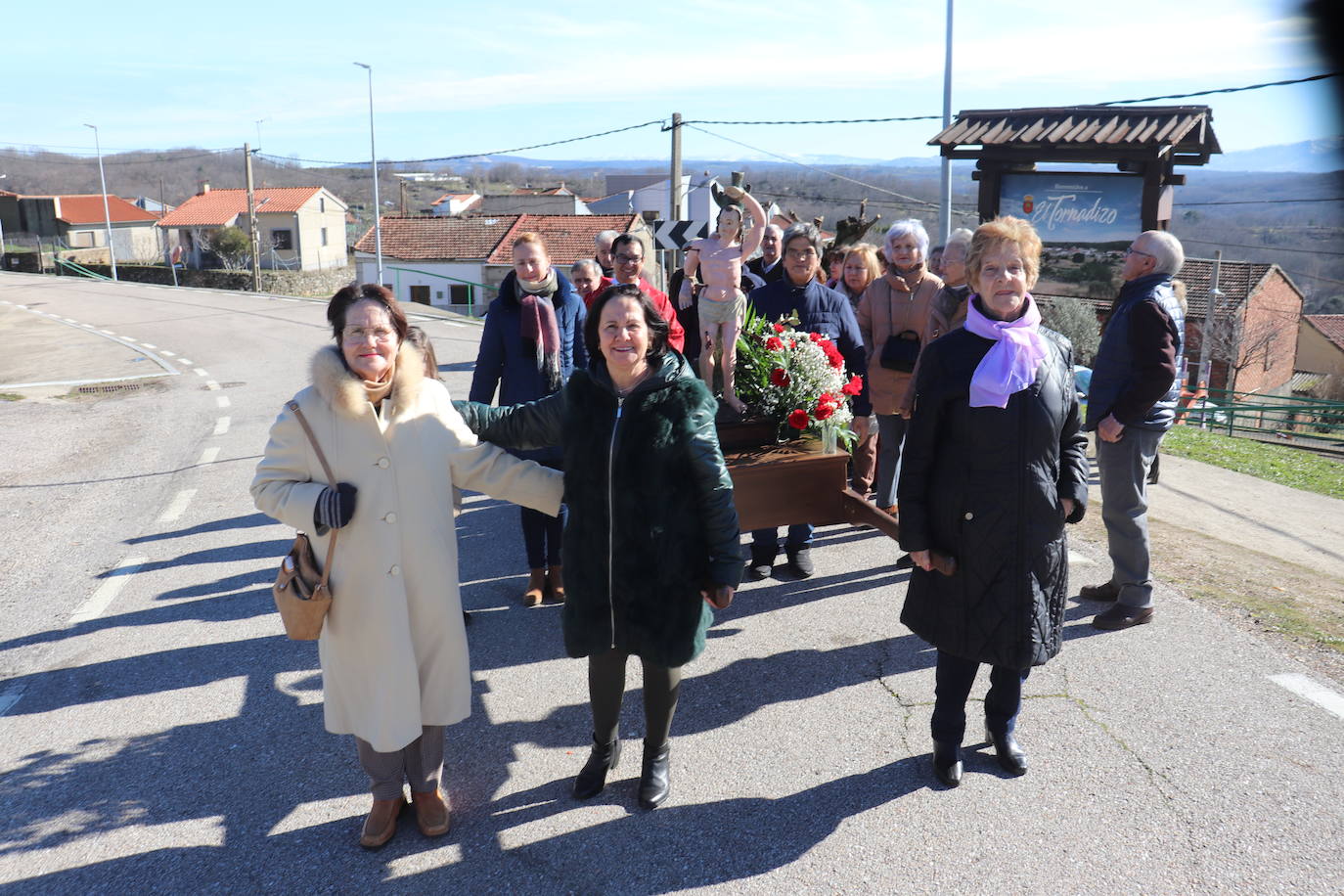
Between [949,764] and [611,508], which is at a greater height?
[611,508]

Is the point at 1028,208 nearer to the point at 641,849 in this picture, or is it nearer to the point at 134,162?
the point at 641,849

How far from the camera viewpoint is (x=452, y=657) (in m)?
3.32

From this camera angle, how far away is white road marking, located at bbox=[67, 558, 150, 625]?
5.32 m

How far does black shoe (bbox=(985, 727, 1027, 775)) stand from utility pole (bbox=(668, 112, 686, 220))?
682 inches

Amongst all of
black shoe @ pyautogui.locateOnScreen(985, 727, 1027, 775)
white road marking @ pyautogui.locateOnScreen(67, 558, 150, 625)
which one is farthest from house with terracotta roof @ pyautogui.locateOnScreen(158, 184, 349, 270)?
black shoe @ pyautogui.locateOnScreen(985, 727, 1027, 775)

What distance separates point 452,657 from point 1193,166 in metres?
10.9

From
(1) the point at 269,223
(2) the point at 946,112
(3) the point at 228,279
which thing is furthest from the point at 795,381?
(1) the point at 269,223

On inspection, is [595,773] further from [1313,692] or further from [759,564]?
[1313,692]

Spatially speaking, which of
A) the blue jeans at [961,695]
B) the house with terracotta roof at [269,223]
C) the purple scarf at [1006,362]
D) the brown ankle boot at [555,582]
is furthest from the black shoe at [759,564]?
the house with terracotta roof at [269,223]

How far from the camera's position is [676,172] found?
2147 centimetres

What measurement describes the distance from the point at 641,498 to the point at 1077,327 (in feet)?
64.7

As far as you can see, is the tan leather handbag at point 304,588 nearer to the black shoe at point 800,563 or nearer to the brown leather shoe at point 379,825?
the brown leather shoe at point 379,825

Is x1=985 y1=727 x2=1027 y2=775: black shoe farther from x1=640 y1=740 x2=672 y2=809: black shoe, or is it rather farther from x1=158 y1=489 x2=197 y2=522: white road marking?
x1=158 y1=489 x2=197 y2=522: white road marking

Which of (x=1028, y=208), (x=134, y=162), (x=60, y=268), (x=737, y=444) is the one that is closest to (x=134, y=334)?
(x=1028, y=208)
